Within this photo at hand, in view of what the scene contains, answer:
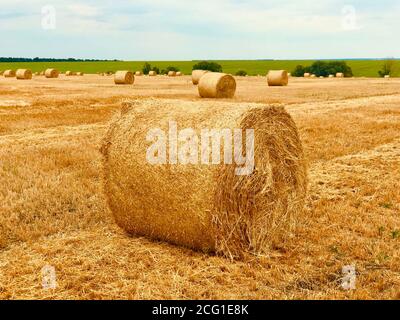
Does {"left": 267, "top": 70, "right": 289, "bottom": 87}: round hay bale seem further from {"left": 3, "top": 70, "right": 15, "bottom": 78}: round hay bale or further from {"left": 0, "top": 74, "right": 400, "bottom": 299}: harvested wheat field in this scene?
{"left": 0, "top": 74, "right": 400, "bottom": 299}: harvested wheat field

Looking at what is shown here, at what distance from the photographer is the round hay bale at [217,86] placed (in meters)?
25.0

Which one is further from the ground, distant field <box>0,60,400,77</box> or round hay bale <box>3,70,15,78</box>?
distant field <box>0,60,400,77</box>

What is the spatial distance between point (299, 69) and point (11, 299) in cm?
7683

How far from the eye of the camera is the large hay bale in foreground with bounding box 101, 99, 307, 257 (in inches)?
243

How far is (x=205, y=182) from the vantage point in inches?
239

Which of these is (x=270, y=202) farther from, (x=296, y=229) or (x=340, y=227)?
(x=340, y=227)

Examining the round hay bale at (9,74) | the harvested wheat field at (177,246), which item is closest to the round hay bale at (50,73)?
the round hay bale at (9,74)

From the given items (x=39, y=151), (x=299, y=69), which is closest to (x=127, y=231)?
(x=39, y=151)

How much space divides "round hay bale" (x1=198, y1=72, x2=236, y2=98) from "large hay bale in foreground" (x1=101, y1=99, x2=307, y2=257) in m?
17.8

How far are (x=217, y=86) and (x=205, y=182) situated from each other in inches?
755

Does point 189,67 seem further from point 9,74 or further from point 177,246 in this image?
point 177,246

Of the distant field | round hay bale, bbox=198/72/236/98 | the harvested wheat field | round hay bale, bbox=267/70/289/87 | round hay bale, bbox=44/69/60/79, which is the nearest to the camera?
the harvested wheat field

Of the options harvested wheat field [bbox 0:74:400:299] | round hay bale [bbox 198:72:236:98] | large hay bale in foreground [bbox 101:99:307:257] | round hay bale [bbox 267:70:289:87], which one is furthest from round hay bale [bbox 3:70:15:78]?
large hay bale in foreground [bbox 101:99:307:257]

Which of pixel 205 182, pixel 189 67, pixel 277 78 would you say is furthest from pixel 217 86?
pixel 189 67
